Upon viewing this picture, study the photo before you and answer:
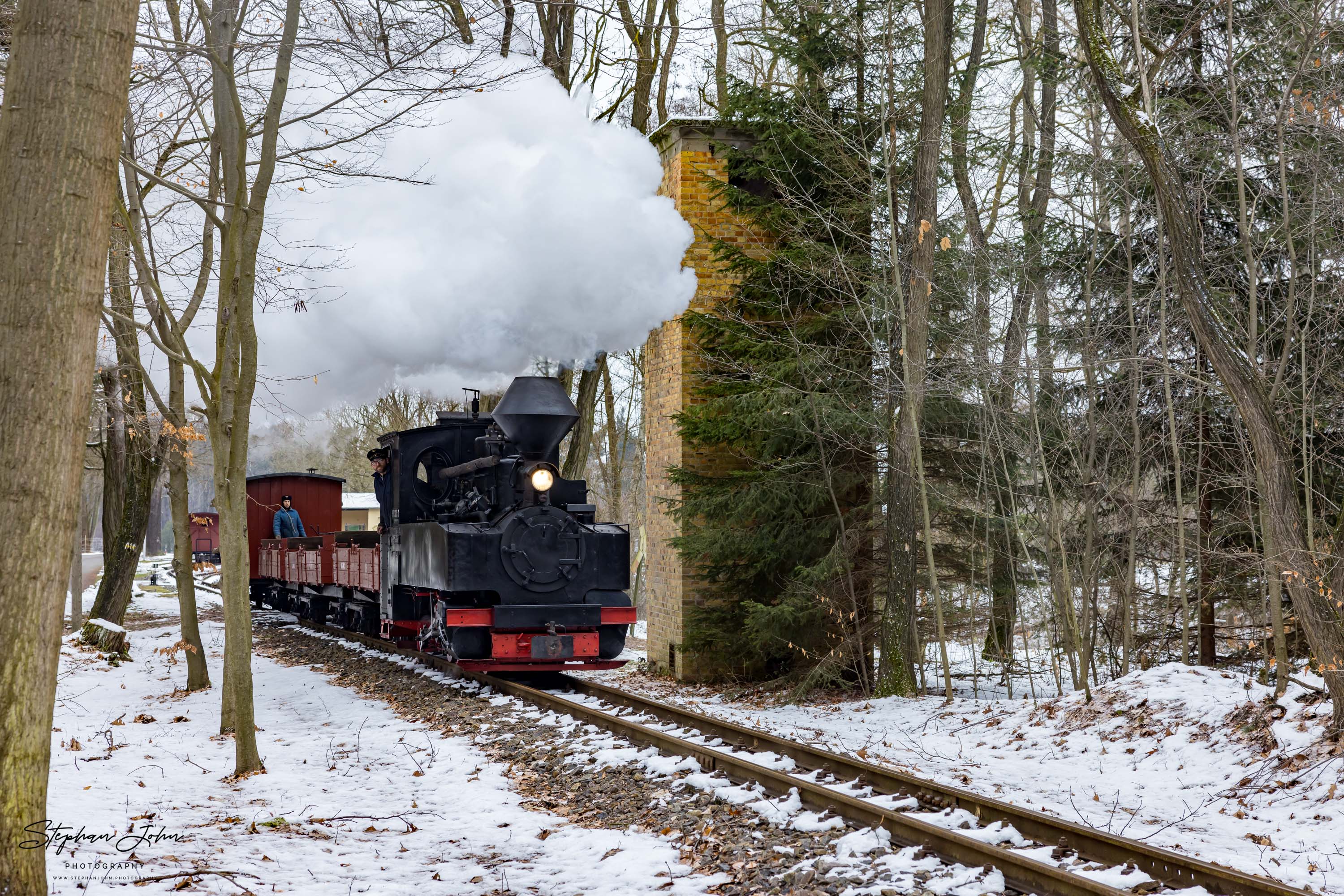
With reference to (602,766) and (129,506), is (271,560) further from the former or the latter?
(602,766)

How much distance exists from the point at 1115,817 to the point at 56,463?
213 inches

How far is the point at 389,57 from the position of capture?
29.2 ft

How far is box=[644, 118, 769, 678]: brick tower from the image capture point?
1262 centimetres

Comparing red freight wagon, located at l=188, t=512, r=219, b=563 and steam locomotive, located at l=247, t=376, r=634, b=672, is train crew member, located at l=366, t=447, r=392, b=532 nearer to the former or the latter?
steam locomotive, located at l=247, t=376, r=634, b=672

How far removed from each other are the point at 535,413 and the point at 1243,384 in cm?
623

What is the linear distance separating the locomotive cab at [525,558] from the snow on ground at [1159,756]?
185 centimetres

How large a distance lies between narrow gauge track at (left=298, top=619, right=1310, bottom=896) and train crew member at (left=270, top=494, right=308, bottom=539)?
14.6m

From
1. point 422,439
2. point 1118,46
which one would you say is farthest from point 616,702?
point 1118,46

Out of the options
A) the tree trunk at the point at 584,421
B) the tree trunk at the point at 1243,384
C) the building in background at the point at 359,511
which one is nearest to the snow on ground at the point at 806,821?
the tree trunk at the point at 1243,384

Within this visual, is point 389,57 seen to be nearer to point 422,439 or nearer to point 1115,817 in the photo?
point 422,439

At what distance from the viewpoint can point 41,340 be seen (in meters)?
3.86

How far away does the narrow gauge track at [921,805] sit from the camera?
4402 mm

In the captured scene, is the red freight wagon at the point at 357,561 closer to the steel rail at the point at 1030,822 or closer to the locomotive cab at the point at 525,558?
the locomotive cab at the point at 525,558

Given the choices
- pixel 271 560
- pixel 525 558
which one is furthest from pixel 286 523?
pixel 525 558
